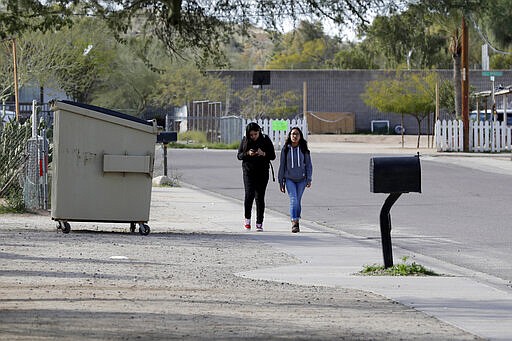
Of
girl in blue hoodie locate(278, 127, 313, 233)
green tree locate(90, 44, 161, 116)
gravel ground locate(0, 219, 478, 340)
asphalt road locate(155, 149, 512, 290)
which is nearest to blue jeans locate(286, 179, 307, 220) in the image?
girl in blue hoodie locate(278, 127, 313, 233)

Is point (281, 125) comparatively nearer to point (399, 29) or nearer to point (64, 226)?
point (64, 226)

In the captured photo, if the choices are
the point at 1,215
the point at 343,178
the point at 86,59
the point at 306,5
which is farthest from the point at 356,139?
the point at 306,5

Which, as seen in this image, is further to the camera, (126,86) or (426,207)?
(126,86)

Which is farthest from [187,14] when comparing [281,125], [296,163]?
[281,125]

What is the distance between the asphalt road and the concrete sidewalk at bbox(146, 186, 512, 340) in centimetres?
51

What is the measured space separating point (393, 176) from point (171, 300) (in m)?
3.09

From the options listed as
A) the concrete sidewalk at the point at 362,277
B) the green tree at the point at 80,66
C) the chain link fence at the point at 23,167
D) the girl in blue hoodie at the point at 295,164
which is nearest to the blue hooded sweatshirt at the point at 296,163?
the girl in blue hoodie at the point at 295,164

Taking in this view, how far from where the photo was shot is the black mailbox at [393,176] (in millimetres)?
11664

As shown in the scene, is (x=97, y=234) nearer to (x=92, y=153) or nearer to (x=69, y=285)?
(x=92, y=153)

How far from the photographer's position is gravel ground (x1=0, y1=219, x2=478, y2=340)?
8117mm

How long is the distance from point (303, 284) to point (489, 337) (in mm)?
3380

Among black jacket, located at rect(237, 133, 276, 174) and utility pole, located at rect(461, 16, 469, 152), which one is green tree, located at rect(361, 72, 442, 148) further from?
black jacket, located at rect(237, 133, 276, 174)

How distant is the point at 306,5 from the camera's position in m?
12.0

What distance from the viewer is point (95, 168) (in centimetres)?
1546
